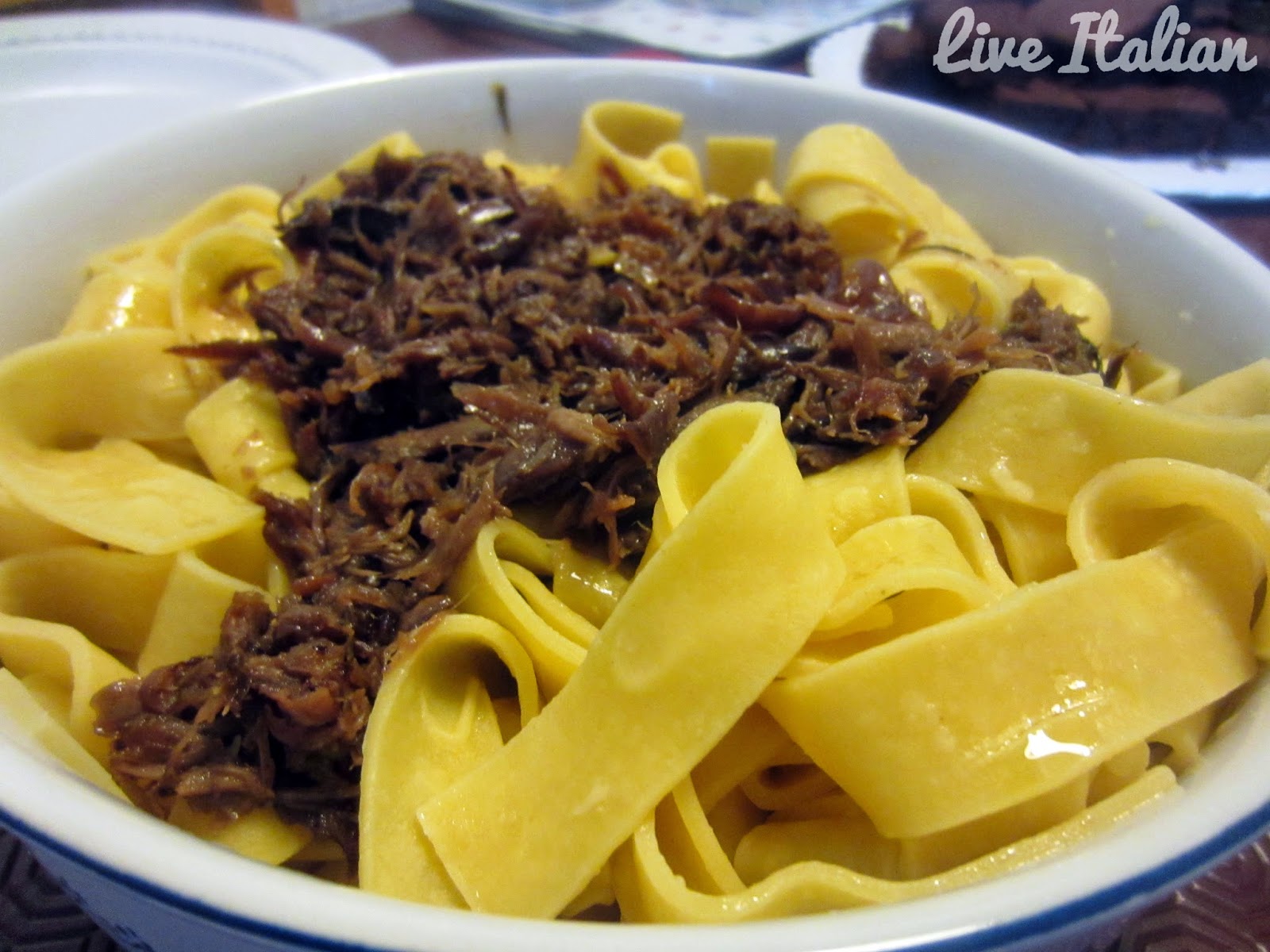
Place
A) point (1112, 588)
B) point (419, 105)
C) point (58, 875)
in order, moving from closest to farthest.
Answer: point (58, 875) → point (1112, 588) → point (419, 105)

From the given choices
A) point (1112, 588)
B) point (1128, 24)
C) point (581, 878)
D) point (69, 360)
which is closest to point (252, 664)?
point (581, 878)

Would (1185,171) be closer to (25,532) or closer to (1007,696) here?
(1007,696)

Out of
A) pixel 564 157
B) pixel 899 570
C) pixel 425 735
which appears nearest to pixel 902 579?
pixel 899 570

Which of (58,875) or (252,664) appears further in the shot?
(252,664)

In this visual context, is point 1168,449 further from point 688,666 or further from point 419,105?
point 419,105

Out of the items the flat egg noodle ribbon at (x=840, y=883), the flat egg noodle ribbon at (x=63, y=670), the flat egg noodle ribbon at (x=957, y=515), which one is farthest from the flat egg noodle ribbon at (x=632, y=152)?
the flat egg noodle ribbon at (x=840, y=883)

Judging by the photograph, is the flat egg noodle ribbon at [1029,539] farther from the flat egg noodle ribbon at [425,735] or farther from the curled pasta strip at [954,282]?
the flat egg noodle ribbon at [425,735]
